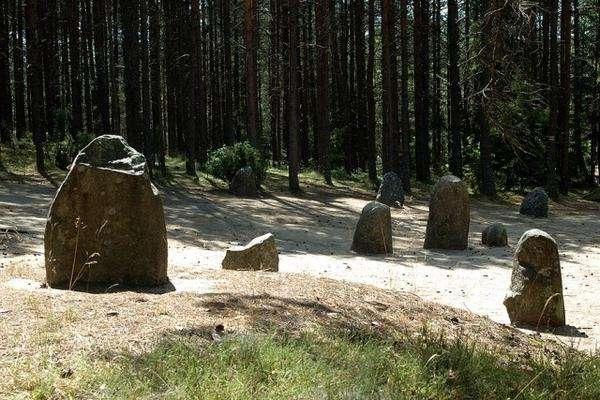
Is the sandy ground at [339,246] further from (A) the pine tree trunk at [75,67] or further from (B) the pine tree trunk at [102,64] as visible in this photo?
(A) the pine tree trunk at [75,67]

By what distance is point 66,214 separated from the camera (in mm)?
6535

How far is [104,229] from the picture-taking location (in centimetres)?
658

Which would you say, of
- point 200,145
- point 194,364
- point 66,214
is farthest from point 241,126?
point 194,364

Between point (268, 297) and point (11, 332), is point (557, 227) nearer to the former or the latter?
point (268, 297)

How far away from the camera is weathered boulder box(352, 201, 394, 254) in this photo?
13.0 meters

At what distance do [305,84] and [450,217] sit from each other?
23415 millimetres

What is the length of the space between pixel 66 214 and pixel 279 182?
19.1 meters

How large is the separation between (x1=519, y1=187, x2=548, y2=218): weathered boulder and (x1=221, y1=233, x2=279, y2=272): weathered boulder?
13483 mm

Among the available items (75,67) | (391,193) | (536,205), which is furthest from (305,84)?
(536,205)

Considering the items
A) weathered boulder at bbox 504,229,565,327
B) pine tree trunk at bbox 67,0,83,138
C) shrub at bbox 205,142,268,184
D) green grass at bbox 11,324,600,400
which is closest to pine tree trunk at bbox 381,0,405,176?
shrub at bbox 205,142,268,184

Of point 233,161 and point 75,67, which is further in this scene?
point 75,67

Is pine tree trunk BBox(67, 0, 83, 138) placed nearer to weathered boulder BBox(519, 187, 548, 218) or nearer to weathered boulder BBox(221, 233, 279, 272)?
weathered boulder BBox(519, 187, 548, 218)

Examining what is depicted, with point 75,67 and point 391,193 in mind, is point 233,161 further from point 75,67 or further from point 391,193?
point 75,67

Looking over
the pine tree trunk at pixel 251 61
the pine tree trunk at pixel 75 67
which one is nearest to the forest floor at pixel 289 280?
the pine tree trunk at pixel 251 61
